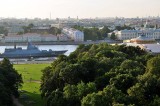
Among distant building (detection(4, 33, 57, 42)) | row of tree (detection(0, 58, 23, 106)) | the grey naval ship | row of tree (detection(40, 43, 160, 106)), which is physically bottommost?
the grey naval ship

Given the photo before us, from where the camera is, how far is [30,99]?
32562 mm

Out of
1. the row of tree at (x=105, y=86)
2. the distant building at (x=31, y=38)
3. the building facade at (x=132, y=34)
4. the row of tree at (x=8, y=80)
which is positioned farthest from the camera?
the building facade at (x=132, y=34)

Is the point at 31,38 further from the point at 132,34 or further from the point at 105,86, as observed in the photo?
the point at 105,86

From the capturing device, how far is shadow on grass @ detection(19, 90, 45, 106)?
31.0m

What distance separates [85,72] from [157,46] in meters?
33.4

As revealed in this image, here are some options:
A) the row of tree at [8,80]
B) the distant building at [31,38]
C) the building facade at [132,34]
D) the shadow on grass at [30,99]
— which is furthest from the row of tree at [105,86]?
the building facade at [132,34]

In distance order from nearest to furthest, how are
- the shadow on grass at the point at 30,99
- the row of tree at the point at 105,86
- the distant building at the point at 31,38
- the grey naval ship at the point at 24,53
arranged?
1. the row of tree at the point at 105,86
2. the shadow on grass at the point at 30,99
3. the grey naval ship at the point at 24,53
4. the distant building at the point at 31,38

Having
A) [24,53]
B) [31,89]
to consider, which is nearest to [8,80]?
[31,89]

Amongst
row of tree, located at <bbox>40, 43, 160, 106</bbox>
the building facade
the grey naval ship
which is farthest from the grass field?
the building facade

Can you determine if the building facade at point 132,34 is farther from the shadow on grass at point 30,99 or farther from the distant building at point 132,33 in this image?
the shadow on grass at point 30,99

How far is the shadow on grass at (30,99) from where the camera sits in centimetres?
3096

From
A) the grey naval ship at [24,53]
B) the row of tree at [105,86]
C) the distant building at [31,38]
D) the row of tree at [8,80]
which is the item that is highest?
the row of tree at [105,86]

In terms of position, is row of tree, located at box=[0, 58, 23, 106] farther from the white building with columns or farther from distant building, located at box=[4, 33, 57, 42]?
the white building with columns

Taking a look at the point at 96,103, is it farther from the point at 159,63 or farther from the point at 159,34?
the point at 159,34
